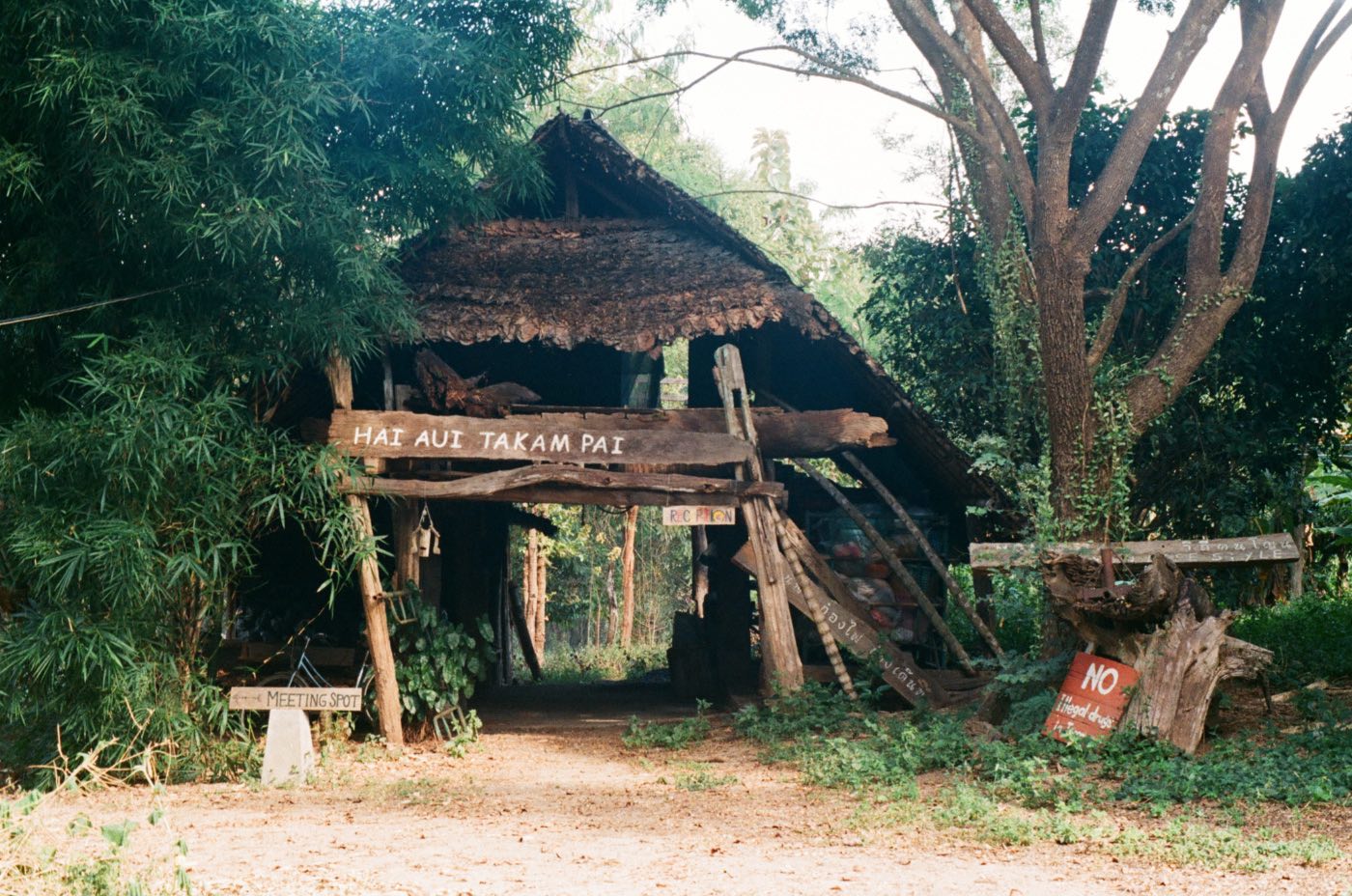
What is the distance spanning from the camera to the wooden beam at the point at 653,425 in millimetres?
9484

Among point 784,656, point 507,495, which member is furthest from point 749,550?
point 507,495

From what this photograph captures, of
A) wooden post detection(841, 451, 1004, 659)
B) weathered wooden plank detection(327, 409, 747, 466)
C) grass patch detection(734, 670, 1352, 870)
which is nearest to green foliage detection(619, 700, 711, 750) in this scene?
grass patch detection(734, 670, 1352, 870)

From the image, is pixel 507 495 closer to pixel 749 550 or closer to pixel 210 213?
pixel 749 550

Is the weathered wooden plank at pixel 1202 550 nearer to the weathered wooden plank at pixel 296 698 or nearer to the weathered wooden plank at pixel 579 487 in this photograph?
the weathered wooden plank at pixel 579 487

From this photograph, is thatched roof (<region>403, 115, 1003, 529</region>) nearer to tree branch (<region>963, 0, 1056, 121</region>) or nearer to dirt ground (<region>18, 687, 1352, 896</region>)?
→ tree branch (<region>963, 0, 1056, 121</region>)

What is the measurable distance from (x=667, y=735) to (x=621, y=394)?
359 centimetres

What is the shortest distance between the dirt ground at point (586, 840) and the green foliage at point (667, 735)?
391 millimetres

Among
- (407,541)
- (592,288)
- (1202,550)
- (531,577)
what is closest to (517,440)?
(407,541)

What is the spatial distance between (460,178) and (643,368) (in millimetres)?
2751

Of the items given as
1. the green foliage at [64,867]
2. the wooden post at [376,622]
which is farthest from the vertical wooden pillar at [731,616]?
the green foliage at [64,867]

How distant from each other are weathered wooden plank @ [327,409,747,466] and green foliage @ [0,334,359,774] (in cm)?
95

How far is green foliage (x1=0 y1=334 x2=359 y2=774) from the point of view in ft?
25.4

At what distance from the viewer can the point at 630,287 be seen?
34.5 ft

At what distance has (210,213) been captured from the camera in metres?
7.84
